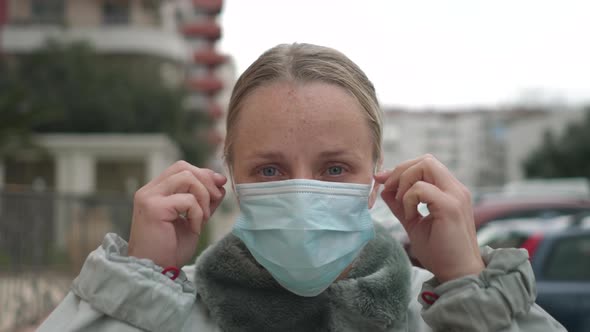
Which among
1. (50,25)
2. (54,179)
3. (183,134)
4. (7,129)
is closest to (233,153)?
(7,129)

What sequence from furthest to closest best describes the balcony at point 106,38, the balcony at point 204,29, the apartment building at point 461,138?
the apartment building at point 461,138, the balcony at point 204,29, the balcony at point 106,38

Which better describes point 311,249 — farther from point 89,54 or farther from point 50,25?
point 50,25

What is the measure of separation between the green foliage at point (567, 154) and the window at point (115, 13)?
28459mm

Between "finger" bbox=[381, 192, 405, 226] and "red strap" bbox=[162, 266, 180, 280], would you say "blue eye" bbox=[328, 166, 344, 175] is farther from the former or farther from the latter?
"red strap" bbox=[162, 266, 180, 280]

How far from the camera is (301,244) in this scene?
72.5 inches

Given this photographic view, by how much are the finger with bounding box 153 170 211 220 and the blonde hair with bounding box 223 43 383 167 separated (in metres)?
0.19

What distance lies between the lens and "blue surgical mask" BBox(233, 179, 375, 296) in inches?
72.0

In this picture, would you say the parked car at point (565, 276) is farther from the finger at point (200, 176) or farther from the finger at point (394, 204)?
the finger at point (200, 176)

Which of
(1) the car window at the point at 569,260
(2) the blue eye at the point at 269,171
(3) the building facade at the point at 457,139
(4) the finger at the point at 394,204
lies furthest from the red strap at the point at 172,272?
(3) the building facade at the point at 457,139

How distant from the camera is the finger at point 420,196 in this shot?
1.75 meters

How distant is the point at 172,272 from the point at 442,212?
2.40ft

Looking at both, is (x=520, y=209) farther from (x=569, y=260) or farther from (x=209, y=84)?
(x=209, y=84)

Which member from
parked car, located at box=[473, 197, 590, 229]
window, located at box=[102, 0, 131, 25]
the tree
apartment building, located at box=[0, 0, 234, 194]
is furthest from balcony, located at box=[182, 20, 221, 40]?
parked car, located at box=[473, 197, 590, 229]

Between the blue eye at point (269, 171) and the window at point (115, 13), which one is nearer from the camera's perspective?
the blue eye at point (269, 171)
